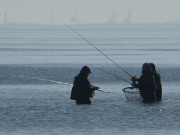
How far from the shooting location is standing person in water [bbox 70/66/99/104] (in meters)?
29.2

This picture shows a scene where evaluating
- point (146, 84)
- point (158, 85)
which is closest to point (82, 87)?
point (146, 84)

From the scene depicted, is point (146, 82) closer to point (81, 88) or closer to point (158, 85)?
point (158, 85)

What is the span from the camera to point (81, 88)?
2947 centimetres

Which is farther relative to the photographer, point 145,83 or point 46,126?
point 145,83

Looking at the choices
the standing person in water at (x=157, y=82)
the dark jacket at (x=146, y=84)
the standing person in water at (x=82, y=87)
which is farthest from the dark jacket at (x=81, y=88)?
the standing person in water at (x=157, y=82)

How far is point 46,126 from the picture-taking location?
25.7 metres

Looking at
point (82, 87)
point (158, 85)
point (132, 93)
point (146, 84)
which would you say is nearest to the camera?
point (82, 87)

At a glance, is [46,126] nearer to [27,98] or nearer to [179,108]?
[179,108]

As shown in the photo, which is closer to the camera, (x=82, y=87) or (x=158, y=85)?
(x=82, y=87)

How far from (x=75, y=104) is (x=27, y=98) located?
4252mm

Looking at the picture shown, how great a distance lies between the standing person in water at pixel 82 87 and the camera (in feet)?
96.0

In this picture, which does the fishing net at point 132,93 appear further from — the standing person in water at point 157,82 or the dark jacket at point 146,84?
the standing person in water at point 157,82

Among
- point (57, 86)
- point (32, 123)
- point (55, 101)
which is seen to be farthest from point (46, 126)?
point (57, 86)

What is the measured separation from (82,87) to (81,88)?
0.05 metres
